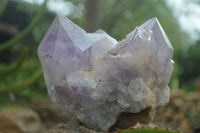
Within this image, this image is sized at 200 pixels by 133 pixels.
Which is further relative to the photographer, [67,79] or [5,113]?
[5,113]

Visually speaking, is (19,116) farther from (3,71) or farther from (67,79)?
(67,79)

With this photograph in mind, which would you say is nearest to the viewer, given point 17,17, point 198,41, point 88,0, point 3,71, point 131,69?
point 131,69

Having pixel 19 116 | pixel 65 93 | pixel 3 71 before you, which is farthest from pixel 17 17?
pixel 65 93

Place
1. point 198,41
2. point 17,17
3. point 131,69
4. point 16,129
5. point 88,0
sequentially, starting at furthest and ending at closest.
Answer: point 198,41, point 17,17, point 88,0, point 16,129, point 131,69

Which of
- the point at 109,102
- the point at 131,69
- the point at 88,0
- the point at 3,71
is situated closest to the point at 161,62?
the point at 131,69

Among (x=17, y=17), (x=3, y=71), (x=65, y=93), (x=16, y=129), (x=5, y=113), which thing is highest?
(x=17, y=17)

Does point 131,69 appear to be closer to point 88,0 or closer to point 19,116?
point 19,116

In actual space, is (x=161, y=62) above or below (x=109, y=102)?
above
